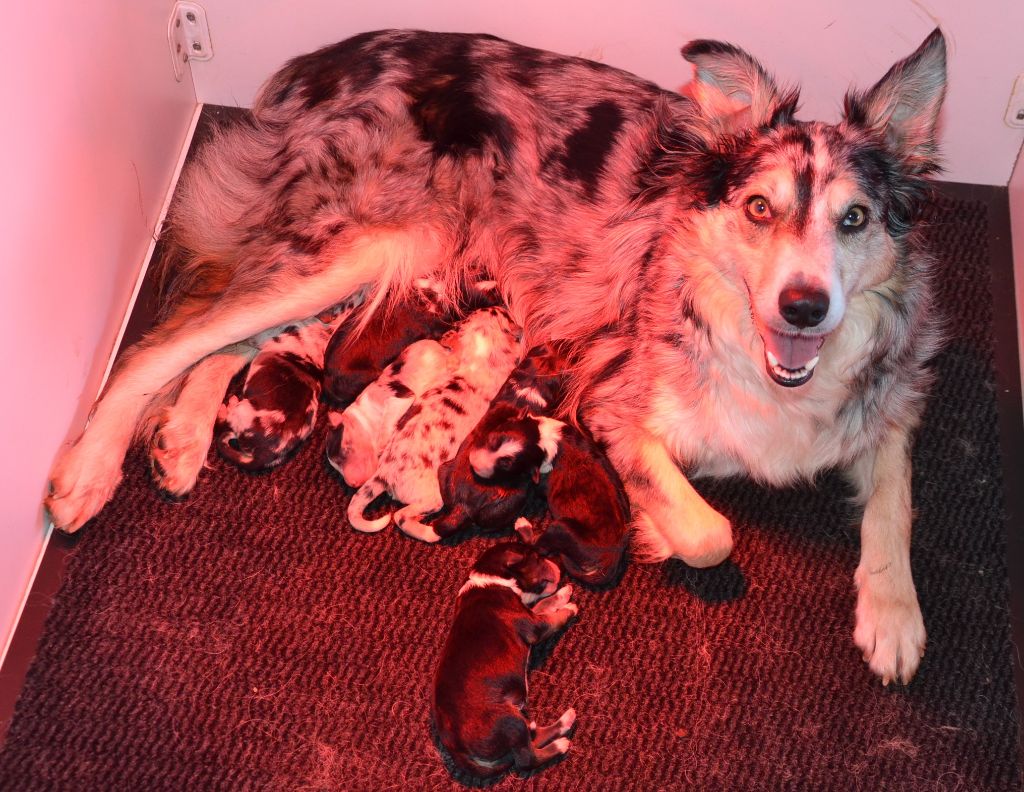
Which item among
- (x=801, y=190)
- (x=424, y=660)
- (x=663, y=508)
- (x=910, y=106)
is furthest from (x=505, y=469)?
(x=910, y=106)

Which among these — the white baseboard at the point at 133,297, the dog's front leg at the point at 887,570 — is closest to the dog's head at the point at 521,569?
the dog's front leg at the point at 887,570

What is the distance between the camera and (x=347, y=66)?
3.48 meters

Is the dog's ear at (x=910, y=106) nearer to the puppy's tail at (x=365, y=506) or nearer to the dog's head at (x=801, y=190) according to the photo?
the dog's head at (x=801, y=190)

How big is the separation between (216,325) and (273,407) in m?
0.37

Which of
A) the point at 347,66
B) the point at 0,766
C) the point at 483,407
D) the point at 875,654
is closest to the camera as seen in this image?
the point at 0,766

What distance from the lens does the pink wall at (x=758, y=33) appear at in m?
3.64

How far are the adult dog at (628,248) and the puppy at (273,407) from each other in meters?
0.11

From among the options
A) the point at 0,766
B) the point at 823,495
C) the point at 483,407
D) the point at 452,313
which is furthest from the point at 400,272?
the point at 0,766

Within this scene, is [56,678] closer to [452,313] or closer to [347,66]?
[452,313]

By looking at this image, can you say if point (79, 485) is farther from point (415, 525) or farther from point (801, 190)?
point (801, 190)

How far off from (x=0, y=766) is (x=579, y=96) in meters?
2.64

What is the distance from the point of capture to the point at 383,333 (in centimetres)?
331

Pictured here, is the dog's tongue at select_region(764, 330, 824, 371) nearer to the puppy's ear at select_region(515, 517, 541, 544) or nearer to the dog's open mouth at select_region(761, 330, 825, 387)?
the dog's open mouth at select_region(761, 330, 825, 387)

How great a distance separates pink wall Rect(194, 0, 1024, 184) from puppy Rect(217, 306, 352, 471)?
4.36 ft
